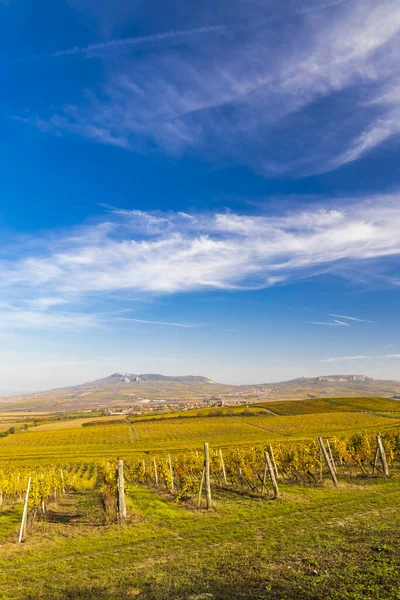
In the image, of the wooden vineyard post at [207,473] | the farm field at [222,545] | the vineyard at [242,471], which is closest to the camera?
the farm field at [222,545]

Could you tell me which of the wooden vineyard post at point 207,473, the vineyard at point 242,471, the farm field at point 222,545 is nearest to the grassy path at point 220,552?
the farm field at point 222,545

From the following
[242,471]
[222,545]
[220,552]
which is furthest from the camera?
[242,471]

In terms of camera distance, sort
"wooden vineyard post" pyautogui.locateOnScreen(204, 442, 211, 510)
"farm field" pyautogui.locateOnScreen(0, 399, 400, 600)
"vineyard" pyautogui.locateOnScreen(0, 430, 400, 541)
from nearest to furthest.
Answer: "farm field" pyautogui.locateOnScreen(0, 399, 400, 600), "wooden vineyard post" pyautogui.locateOnScreen(204, 442, 211, 510), "vineyard" pyautogui.locateOnScreen(0, 430, 400, 541)

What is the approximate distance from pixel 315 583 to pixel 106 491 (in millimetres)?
18480

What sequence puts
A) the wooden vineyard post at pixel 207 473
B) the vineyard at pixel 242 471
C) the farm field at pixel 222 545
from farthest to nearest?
the vineyard at pixel 242 471 < the wooden vineyard post at pixel 207 473 < the farm field at pixel 222 545

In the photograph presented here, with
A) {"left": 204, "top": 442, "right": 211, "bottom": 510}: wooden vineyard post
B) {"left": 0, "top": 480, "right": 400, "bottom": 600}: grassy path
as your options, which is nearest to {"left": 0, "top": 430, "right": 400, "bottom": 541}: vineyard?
{"left": 204, "top": 442, "right": 211, "bottom": 510}: wooden vineyard post

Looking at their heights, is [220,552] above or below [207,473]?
below

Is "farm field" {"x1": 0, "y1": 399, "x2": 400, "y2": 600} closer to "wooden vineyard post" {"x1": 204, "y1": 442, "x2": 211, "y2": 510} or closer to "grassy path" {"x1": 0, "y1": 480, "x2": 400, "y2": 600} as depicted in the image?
"grassy path" {"x1": 0, "y1": 480, "x2": 400, "y2": 600}

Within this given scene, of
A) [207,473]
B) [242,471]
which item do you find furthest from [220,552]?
[242,471]

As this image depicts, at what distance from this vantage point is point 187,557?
13.0 metres

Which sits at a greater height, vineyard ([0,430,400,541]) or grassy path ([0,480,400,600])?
grassy path ([0,480,400,600])

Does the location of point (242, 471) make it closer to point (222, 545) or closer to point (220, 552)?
point (222, 545)

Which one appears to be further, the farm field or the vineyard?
the vineyard

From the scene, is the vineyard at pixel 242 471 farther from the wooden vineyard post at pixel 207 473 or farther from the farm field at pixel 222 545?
the wooden vineyard post at pixel 207 473
